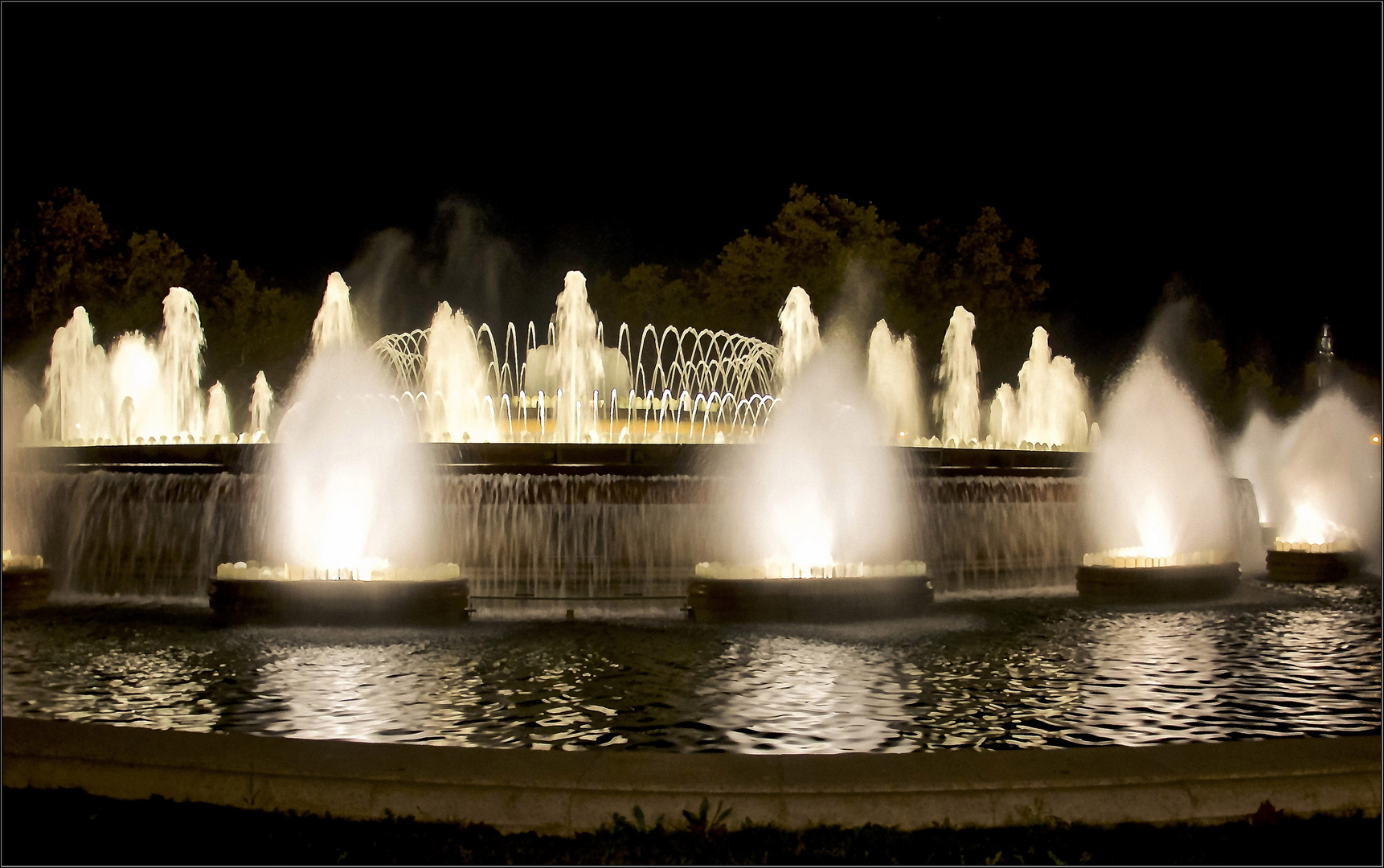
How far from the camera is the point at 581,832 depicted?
598cm

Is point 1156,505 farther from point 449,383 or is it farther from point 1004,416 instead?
point 1004,416

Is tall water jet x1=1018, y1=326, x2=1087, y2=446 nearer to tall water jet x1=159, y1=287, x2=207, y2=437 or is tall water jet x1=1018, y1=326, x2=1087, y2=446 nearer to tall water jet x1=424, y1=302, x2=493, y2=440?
tall water jet x1=424, y1=302, x2=493, y2=440

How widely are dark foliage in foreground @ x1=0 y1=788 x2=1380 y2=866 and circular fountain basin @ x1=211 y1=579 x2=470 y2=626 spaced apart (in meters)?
7.61

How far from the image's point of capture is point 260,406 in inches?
1753

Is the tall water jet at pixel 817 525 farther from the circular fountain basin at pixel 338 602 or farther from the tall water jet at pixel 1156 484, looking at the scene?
the tall water jet at pixel 1156 484

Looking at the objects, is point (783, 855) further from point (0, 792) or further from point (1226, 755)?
point (0, 792)

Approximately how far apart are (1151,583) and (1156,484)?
13.7 feet

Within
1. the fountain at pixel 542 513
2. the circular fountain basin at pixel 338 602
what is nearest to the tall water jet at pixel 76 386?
the fountain at pixel 542 513

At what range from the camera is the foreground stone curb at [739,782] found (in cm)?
607

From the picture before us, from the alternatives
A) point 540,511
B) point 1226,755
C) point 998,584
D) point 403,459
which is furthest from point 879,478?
point 1226,755

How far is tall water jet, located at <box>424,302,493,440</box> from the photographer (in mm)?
30750

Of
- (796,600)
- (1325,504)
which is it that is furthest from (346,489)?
(1325,504)

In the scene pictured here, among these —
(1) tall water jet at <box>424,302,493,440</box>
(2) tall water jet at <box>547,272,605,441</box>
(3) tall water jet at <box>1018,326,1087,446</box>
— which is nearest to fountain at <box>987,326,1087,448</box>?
(3) tall water jet at <box>1018,326,1087,446</box>

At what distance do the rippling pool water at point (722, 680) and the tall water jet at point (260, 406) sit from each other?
2816 centimetres
